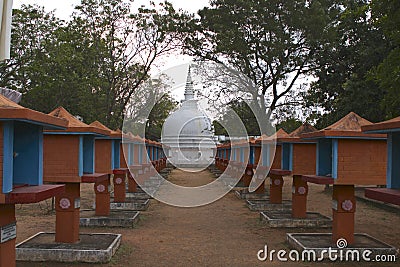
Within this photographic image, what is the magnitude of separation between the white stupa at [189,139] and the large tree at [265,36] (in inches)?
530

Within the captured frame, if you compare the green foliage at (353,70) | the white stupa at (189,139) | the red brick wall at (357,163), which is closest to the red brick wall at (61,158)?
the red brick wall at (357,163)

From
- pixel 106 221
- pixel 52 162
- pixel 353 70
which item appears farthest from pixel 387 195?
pixel 353 70

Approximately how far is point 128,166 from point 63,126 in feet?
28.9

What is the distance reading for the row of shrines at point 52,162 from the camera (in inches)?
208

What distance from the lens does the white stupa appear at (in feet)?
128

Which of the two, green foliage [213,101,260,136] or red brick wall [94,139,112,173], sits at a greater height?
green foliage [213,101,260,136]

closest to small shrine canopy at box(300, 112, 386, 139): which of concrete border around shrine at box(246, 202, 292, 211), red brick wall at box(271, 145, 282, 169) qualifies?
red brick wall at box(271, 145, 282, 169)

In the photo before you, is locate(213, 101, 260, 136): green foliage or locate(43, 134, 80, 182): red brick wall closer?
locate(43, 134, 80, 182): red brick wall

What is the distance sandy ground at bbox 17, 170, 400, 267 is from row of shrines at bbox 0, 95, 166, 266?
126cm

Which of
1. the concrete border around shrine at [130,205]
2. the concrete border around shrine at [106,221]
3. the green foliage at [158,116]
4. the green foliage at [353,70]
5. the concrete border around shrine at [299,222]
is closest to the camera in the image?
the concrete border around shrine at [106,221]

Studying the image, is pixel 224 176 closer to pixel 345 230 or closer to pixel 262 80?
pixel 262 80

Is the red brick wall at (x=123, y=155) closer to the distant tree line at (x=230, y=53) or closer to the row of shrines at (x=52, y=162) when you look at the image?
the row of shrines at (x=52, y=162)

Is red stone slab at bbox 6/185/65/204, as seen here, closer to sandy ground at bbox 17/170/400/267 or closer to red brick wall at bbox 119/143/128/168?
sandy ground at bbox 17/170/400/267

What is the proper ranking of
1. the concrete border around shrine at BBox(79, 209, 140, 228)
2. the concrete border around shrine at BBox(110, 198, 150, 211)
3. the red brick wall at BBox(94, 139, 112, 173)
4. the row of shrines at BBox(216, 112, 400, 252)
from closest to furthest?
the row of shrines at BBox(216, 112, 400, 252) < the red brick wall at BBox(94, 139, 112, 173) < the concrete border around shrine at BBox(79, 209, 140, 228) < the concrete border around shrine at BBox(110, 198, 150, 211)
